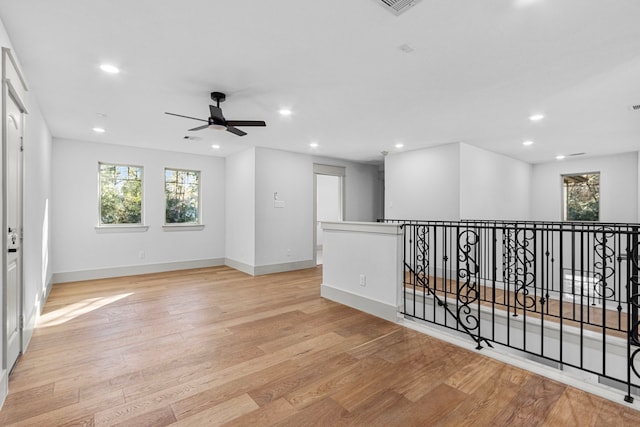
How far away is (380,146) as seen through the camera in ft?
20.3

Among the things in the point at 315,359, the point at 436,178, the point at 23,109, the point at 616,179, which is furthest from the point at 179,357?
the point at 616,179

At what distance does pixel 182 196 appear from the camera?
6.88 m

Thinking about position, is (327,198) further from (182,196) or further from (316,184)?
(182,196)

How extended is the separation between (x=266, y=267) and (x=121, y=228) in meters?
2.90

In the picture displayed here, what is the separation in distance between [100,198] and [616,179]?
36.2 ft

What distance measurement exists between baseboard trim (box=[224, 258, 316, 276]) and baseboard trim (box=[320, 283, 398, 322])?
2.03 m

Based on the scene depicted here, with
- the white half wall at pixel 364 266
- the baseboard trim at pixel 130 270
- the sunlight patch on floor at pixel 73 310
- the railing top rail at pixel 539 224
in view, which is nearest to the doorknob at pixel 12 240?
the sunlight patch on floor at pixel 73 310

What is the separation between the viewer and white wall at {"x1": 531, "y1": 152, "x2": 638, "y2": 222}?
6957 mm

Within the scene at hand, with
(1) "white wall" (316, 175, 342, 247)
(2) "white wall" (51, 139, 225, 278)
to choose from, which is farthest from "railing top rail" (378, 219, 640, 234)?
(1) "white wall" (316, 175, 342, 247)

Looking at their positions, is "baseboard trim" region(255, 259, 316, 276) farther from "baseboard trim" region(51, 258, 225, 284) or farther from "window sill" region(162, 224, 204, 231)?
"window sill" region(162, 224, 204, 231)

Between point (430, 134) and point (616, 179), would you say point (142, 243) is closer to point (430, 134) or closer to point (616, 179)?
point (430, 134)

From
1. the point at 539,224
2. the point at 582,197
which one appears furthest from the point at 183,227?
the point at 582,197

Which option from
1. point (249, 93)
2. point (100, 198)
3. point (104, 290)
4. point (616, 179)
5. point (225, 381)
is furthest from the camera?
point (616, 179)

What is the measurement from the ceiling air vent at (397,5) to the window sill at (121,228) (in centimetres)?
607
